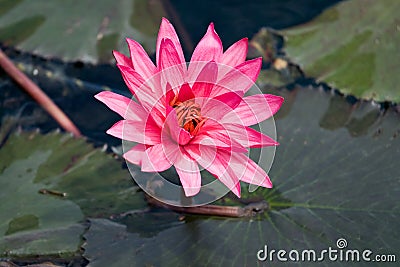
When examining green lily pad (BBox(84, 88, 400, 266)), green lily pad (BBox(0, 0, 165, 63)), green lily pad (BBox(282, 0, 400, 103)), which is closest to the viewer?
green lily pad (BBox(84, 88, 400, 266))

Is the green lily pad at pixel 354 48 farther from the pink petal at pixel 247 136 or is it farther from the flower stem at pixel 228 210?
the pink petal at pixel 247 136

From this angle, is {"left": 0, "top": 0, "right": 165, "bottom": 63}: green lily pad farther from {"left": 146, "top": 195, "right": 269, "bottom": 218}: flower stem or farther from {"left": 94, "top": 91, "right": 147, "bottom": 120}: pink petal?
{"left": 94, "top": 91, "right": 147, "bottom": 120}: pink petal

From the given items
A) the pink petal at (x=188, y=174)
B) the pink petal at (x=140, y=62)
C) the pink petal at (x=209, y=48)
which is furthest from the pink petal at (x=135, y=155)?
the pink petal at (x=209, y=48)

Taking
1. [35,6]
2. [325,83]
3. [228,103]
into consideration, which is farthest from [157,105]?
[35,6]

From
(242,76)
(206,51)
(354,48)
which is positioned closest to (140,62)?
(206,51)

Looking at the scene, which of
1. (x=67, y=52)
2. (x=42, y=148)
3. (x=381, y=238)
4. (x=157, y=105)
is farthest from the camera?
(x=67, y=52)

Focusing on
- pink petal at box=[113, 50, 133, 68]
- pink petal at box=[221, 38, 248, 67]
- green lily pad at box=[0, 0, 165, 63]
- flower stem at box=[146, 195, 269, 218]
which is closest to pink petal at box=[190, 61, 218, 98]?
pink petal at box=[221, 38, 248, 67]

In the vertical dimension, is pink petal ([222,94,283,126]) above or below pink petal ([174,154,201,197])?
above

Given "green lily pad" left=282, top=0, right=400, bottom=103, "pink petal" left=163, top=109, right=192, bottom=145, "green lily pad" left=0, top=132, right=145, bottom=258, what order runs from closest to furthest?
"pink petal" left=163, top=109, right=192, bottom=145
"green lily pad" left=0, top=132, right=145, bottom=258
"green lily pad" left=282, top=0, right=400, bottom=103

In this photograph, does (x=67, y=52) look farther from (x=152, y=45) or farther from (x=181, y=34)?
(x=181, y=34)
